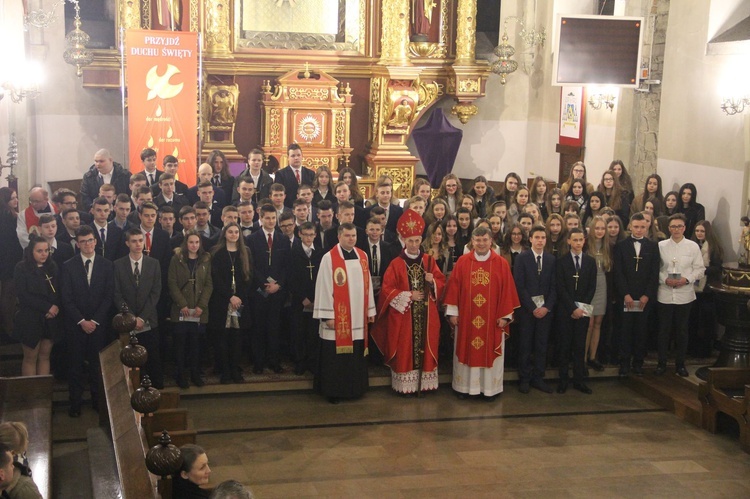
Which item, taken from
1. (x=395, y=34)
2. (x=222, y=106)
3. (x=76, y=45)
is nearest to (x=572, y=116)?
(x=395, y=34)

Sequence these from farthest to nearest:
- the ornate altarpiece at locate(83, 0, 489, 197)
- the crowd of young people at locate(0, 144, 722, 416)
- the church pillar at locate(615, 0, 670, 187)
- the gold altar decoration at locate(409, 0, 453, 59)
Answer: the gold altar decoration at locate(409, 0, 453, 59), the ornate altarpiece at locate(83, 0, 489, 197), the church pillar at locate(615, 0, 670, 187), the crowd of young people at locate(0, 144, 722, 416)

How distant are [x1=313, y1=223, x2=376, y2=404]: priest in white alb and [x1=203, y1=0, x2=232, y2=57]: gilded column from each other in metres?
7.61

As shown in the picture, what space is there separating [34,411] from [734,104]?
8102mm

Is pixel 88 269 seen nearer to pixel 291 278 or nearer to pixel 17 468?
pixel 291 278

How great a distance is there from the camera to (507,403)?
9.32 meters

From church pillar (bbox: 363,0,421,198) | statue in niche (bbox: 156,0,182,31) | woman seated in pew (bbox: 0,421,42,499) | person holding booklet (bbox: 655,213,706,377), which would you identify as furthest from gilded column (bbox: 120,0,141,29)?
woman seated in pew (bbox: 0,421,42,499)

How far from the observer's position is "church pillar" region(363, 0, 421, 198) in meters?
16.1

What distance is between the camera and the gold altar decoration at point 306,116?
15945mm

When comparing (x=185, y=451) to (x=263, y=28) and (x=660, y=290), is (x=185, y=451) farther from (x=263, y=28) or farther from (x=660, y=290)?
(x=263, y=28)

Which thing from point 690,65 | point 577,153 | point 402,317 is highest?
point 690,65

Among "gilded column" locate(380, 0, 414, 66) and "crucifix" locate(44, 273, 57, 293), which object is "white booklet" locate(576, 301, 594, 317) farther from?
"gilded column" locate(380, 0, 414, 66)

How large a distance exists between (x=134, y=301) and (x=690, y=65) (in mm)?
7456

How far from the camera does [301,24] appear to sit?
16.3 meters

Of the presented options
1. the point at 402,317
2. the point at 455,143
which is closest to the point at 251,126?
the point at 455,143
